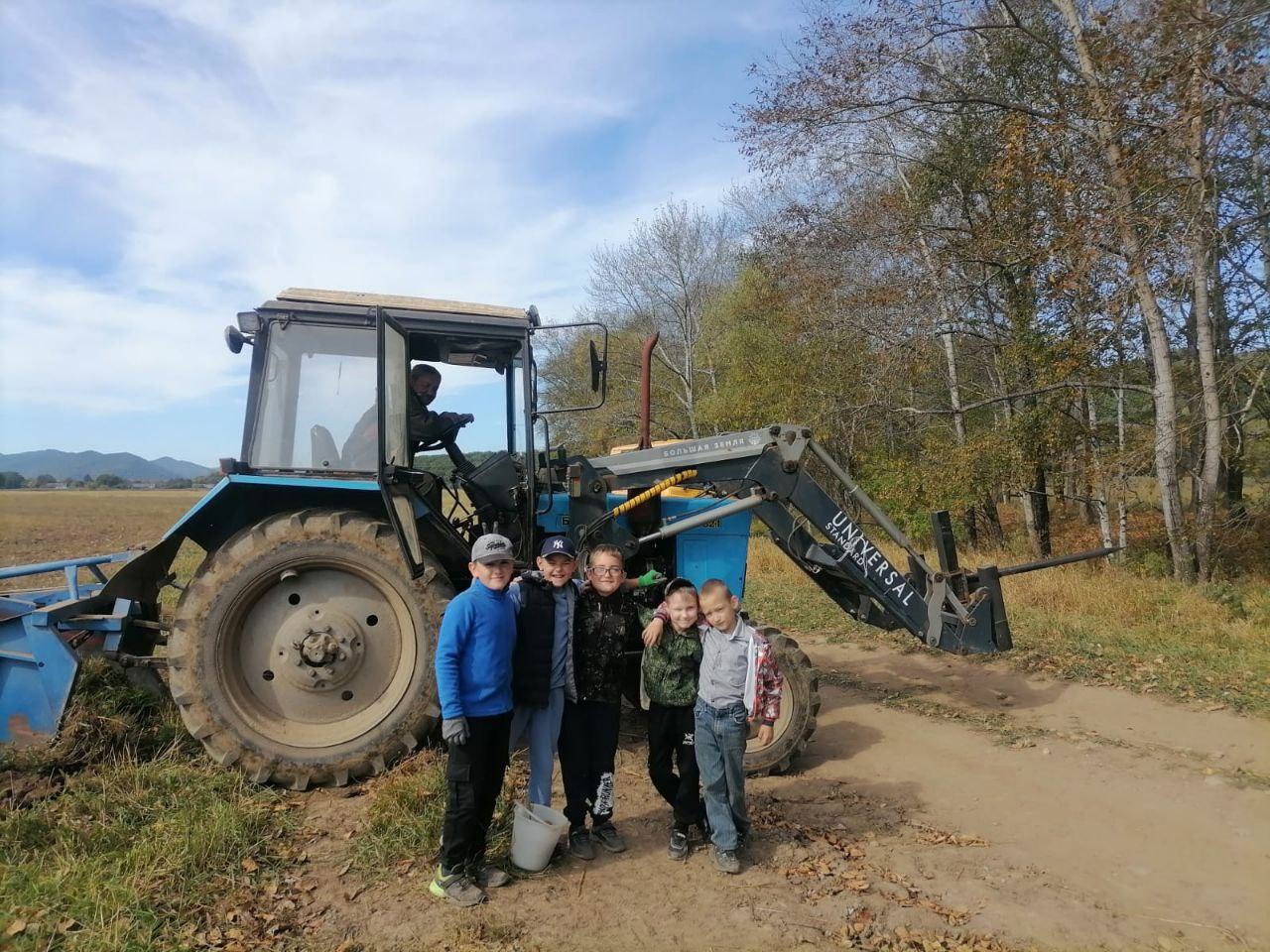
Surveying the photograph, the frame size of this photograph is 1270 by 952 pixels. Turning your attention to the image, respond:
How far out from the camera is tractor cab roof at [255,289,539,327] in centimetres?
469

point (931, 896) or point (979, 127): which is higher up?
point (979, 127)

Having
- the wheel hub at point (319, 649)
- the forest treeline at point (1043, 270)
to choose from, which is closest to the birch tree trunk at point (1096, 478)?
the forest treeline at point (1043, 270)

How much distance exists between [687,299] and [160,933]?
24.6m

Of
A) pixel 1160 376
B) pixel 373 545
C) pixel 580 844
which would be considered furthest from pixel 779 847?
pixel 1160 376

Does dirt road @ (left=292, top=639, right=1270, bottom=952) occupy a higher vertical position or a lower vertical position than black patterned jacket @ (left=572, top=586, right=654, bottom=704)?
lower

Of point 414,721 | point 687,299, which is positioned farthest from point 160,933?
point 687,299

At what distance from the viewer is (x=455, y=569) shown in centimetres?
493

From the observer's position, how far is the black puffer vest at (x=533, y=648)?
11.5ft

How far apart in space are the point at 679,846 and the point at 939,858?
120 centimetres

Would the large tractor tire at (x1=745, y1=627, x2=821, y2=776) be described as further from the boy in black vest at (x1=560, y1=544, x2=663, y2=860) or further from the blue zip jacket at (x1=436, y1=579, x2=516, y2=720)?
the blue zip jacket at (x1=436, y1=579, x2=516, y2=720)

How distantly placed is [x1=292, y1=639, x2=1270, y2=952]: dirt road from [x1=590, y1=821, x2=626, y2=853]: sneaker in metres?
0.06

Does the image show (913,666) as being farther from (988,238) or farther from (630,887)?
(988,238)

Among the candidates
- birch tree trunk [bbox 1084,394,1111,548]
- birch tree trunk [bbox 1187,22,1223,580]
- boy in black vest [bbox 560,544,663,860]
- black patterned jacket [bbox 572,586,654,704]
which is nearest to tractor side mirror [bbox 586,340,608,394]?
boy in black vest [bbox 560,544,663,860]

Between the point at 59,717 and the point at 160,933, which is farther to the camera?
the point at 59,717
